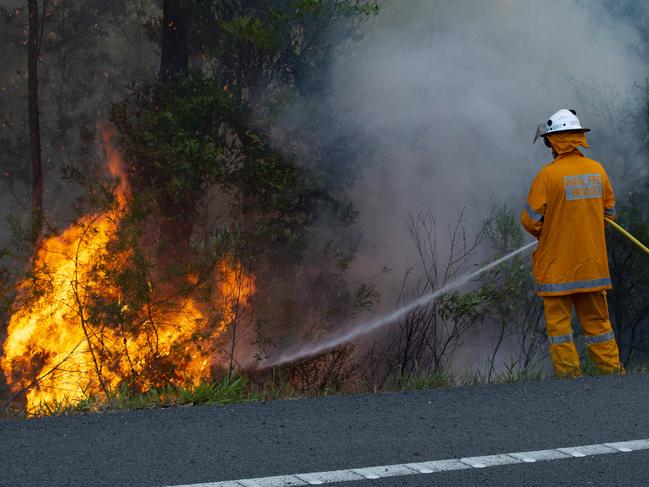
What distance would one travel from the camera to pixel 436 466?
4.02m

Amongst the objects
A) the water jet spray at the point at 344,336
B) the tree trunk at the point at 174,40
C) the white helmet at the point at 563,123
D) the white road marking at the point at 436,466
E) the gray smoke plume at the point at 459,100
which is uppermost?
the tree trunk at the point at 174,40

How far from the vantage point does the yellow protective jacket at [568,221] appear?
6602 mm

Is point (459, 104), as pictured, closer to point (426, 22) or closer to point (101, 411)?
point (426, 22)

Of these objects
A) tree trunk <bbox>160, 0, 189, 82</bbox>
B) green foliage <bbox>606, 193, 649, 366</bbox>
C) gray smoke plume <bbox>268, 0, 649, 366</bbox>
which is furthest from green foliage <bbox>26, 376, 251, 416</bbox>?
green foliage <bbox>606, 193, 649, 366</bbox>

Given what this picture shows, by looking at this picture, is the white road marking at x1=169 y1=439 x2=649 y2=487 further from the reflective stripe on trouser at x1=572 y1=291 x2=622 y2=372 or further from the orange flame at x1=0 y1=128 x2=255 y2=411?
the orange flame at x1=0 y1=128 x2=255 y2=411

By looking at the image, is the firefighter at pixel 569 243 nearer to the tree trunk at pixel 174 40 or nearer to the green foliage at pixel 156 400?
the green foliage at pixel 156 400

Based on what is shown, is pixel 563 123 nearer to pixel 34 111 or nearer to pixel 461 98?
pixel 461 98

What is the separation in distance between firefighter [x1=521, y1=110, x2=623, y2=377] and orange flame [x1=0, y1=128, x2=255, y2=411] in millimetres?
2853

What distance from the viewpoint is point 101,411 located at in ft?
17.1

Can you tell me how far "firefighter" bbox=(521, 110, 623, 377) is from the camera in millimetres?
6598

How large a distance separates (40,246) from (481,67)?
15.2 feet

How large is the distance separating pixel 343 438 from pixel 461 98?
657cm

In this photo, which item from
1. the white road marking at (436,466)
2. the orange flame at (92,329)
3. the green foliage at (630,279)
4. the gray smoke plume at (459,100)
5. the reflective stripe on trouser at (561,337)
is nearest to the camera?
the white road marking at (436,466)

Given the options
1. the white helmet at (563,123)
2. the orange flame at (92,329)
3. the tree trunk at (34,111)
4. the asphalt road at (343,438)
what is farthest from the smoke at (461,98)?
the tree trunk at (34,111)
